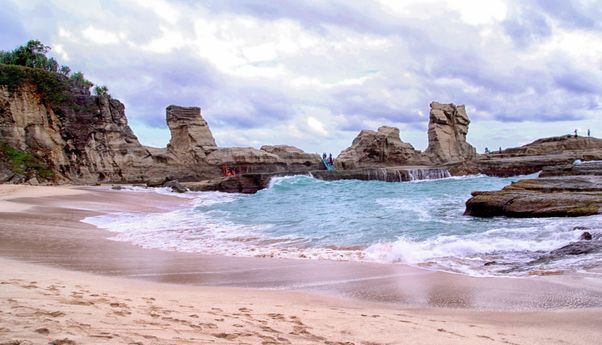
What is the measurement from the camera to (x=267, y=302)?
4840 mm

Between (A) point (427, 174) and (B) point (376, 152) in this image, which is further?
(B) point (376, 152)

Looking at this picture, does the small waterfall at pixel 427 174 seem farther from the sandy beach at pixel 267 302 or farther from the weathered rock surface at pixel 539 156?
the sandy beach at pixel 267 302

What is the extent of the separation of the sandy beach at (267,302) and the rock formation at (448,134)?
2041 inches

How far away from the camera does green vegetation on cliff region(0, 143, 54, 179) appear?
3077cm

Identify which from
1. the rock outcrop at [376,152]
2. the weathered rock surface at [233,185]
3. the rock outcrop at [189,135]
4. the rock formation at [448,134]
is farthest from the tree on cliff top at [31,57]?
the rock formation at [448,134]

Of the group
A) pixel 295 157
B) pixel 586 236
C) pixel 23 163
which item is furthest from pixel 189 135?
pixel 586 236

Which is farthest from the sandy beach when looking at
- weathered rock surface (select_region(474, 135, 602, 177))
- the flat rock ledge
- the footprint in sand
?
weathered rock surface (select_region(474, 135, 602, 177))

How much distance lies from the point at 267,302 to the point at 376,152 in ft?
164

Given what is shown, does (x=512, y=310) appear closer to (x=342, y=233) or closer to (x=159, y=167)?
(x=342, y=233)

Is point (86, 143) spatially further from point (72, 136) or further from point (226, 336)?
point (226, 336)

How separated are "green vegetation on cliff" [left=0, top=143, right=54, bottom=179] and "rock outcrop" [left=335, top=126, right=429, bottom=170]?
30.8 metres

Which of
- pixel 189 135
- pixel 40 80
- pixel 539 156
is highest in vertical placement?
pixel 40 80

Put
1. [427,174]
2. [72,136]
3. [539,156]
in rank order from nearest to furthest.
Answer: [72,136] < [427,174] < [539,156]

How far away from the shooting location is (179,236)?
1145cm
